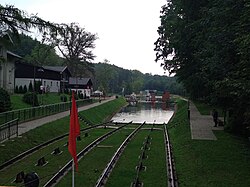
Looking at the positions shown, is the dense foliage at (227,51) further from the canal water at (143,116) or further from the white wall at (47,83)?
the white wall at (47,83)

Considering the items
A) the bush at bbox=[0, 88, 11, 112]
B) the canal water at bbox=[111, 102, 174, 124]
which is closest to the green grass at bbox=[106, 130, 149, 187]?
the bush at bbox=[0, 88, 11, 112]

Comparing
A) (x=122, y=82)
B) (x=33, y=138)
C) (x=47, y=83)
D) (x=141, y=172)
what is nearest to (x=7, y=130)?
(x=33, y=138)

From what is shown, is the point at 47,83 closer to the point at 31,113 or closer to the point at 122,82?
the point at 31,113

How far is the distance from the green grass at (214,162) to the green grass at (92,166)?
295cm

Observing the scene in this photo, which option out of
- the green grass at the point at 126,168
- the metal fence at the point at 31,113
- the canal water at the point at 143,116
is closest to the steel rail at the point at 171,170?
the green grass at the point at 126,168

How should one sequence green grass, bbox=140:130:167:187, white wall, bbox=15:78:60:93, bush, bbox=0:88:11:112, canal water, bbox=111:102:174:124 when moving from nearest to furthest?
green grass, bbox=140:130:167:187 → bush, bbox=0:88:11:112 → canal water, bbox=111:102:174:124 → white wall, bbox=15:78:60:93

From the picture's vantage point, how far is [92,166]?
1452 centimetres

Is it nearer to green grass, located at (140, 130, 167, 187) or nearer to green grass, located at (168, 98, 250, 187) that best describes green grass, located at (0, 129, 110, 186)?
green grass, located at (140, 130, 167, 187)

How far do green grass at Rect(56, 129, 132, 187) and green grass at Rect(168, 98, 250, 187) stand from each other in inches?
116

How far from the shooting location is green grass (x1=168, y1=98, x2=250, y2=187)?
12.1 meters

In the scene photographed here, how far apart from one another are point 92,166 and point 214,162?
4833 mm

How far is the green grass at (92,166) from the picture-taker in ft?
39.4

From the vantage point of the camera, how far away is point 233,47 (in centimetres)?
1808

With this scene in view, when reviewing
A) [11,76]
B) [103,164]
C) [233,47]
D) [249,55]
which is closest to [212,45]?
[233,47]
